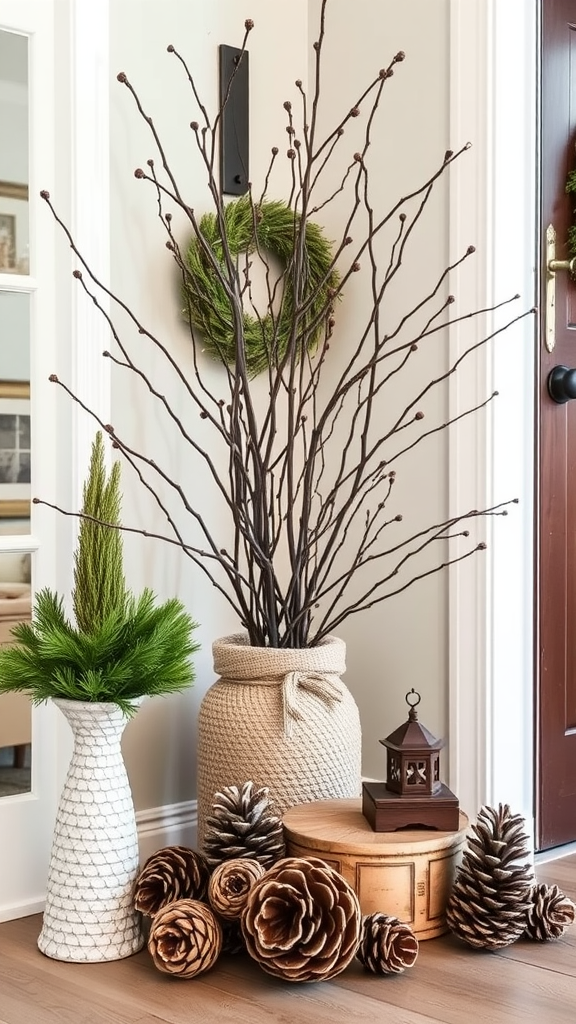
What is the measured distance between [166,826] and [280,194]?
1331 mm

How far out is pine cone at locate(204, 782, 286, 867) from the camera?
1824 mm

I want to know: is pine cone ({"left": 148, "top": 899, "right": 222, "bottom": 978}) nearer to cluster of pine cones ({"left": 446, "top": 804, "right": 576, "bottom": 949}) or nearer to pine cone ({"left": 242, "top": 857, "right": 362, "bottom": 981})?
pine cone ({"left": 242, "top": 857, "right": 362, "bottom": 981})

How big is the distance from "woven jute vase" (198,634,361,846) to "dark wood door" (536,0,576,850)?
51 cm

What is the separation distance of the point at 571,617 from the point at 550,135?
0.99 meters

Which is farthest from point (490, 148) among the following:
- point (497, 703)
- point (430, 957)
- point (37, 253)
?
point (430, 957)

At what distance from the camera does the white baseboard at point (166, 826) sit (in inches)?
87.0

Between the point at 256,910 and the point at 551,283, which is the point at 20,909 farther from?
the point at 551,283

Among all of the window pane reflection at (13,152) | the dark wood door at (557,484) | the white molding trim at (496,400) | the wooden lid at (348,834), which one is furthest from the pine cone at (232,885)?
the window pane reflection at (13,152)

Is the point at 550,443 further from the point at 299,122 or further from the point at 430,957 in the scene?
the point at 430,957

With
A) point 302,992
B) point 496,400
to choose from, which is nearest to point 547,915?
point 302,992

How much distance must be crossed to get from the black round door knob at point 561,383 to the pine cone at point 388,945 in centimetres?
113

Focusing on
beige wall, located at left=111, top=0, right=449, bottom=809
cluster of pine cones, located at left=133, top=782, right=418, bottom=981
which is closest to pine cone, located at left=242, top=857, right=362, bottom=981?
cluster of pine cones, located at left=133, top=782, right=418, bottom=981

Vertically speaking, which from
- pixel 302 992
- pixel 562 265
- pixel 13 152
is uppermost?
pixel 13 152

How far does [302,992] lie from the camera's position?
1.67 metres
